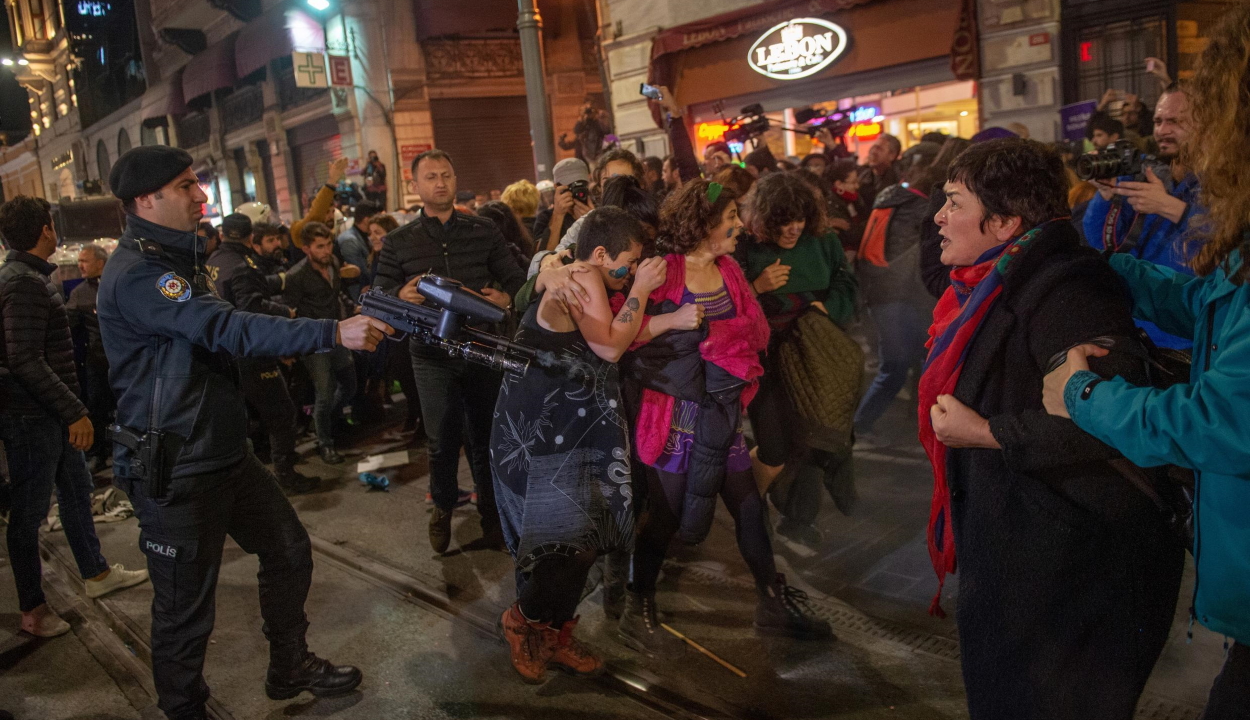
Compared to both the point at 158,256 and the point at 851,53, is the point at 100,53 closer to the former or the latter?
the point at 851,53

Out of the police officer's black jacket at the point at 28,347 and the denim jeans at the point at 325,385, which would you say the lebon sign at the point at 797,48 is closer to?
the denim jeans at the point at 325,385

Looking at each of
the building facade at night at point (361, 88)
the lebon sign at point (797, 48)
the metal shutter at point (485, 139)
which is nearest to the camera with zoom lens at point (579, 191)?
the lebon sign at point (797, 48)

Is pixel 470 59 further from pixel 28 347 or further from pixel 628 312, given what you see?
pixel 628 312

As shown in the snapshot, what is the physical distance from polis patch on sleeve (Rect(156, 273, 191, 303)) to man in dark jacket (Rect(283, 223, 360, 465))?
410 centimetres

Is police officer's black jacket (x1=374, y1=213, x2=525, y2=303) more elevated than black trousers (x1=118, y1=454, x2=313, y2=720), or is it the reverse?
police officer's black jacket (x1=374, y1=213, x2=525, y2=303)

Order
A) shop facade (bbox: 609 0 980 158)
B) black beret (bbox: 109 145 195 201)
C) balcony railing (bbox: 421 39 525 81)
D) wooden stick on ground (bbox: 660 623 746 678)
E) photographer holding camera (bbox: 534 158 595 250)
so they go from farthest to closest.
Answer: balcony railing (bbox: 421 39 525 81)
shop facade (bbox: 609 0 980 158)
photographer holding camera (bbox: 534 158 595 250)
wooden stick on ground (bbox: 660 623 746 678)
black beret (bbox: 109 145 195 201)

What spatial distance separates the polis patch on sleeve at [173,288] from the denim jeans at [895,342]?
4231 mm

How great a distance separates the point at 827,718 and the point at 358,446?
548 cm

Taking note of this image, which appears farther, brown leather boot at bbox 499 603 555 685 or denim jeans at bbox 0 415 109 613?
denim jeans at bbox 0 415 109 613

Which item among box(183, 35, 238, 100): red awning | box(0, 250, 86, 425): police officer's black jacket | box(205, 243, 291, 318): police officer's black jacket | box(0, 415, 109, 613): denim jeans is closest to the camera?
box(0, 250, 86, 425): police officer's black jacket

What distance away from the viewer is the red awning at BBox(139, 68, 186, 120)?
25250mm

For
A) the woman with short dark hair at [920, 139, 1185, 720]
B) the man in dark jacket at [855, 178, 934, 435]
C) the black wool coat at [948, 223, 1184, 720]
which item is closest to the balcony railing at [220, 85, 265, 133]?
the man in dark jacket at [855, 178, 934, 435]

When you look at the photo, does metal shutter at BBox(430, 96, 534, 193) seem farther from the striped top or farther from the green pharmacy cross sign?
the striped top

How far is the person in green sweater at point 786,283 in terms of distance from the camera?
4.16 meters
